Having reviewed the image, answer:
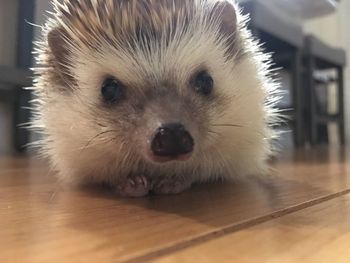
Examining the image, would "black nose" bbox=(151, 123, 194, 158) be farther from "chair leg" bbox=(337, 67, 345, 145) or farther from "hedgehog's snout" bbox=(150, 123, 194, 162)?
"chair leg" bbox=(337, 67, 345, 145)

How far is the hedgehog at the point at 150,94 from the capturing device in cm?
120

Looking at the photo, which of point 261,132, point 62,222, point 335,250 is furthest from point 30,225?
point 261,132

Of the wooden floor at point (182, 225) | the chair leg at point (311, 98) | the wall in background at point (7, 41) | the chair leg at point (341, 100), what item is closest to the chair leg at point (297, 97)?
the chair leg at point (311, 98)

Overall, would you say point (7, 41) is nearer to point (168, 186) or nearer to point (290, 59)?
point (290, 59)

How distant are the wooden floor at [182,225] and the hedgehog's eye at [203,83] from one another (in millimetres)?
248

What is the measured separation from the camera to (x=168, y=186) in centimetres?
130

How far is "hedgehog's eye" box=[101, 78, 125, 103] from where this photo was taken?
126 centimetres

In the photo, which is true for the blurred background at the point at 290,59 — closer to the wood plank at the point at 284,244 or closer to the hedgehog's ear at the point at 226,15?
the hedgehog's ear at the point at 226,15

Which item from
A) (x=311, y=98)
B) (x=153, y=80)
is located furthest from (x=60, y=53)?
(x=311, y=98)

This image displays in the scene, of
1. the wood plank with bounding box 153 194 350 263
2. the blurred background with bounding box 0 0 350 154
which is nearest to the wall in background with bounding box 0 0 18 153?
the blurred background with bounding box 0 0 350 154

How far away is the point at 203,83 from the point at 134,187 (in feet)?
1.00

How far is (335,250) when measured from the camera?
0.69 meters

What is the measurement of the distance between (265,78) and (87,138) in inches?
22.9

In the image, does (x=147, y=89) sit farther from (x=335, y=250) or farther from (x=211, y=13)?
(x=335, y=250)
